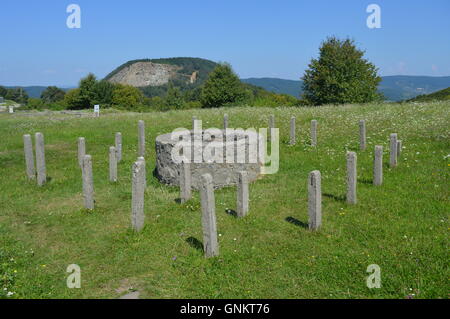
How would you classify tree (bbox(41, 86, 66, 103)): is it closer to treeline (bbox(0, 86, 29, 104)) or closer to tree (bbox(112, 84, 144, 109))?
treeline (bbox(0, 86, 29, 104))

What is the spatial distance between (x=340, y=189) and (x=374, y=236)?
136 inches

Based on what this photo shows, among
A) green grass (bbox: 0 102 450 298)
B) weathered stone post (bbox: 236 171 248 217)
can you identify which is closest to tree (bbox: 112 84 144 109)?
green grass (bbox: 0 102 450 298)

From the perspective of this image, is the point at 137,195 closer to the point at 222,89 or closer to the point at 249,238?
the point at 249,238

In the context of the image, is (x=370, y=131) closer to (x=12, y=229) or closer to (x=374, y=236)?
(x=374, y=236)

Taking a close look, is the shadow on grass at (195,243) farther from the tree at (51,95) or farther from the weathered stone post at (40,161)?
the tree at (51,95)

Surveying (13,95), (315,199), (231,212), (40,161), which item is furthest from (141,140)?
(13,95)

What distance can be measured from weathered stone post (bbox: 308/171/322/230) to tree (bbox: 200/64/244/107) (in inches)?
2102

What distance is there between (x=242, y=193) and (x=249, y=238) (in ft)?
4.26

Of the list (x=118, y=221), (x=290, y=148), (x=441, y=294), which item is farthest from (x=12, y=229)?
(x=290, y=148)

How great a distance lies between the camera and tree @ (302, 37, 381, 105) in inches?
1866

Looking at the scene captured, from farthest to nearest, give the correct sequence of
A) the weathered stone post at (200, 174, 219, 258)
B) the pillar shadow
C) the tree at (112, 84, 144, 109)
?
the tree at (112, 84, 144, 109) → the pillar shadow → the weathered stone post at (200, 174, 219, 258)

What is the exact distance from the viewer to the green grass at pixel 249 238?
6203 mm

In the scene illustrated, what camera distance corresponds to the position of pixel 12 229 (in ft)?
30.4

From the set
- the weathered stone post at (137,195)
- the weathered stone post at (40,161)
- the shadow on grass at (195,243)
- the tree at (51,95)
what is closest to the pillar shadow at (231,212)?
the shadow on grass at (195,243)
